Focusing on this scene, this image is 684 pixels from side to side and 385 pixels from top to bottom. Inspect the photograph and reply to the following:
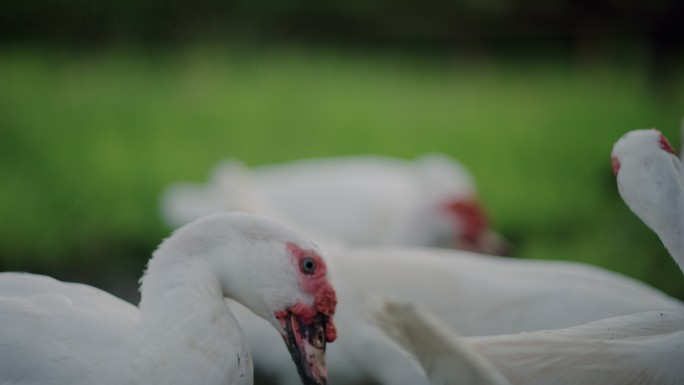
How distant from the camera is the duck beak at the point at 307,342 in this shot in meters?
2.28

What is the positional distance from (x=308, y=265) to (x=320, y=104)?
5673 millimetres

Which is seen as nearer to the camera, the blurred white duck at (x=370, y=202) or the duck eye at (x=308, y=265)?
the duck eye at (x=308, y=265)

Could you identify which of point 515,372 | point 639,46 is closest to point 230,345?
point 515,372

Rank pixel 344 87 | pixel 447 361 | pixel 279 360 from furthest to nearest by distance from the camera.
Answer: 1. pixel 344 87
2. pixel 279 360
3. pixel 447 361

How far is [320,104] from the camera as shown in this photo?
25.7ft

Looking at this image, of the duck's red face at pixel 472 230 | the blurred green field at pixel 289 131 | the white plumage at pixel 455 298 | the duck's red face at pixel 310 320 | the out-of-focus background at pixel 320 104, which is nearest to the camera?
the duck's red face at pixel 310 320

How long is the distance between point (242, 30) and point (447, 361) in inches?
304

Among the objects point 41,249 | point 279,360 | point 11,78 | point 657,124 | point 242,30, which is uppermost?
point 242,30

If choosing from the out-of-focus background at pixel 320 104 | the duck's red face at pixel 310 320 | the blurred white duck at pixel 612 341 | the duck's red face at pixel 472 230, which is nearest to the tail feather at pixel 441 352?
the blurred white duck at pixel 612 341

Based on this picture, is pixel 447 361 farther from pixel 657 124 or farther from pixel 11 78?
pixel 11 78

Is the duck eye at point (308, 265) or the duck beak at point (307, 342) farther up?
the duck eye at point (308, 265)

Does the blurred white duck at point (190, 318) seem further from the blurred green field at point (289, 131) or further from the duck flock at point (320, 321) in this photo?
the blurred green field at point (289, 131)

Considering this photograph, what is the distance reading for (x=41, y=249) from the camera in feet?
15.8

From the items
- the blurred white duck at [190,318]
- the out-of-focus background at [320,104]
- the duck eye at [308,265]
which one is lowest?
the blurred white duck at [190,318]
